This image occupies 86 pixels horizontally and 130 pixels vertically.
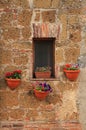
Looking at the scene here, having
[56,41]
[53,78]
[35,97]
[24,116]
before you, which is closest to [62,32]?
[56,41]

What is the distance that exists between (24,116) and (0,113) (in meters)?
0.48

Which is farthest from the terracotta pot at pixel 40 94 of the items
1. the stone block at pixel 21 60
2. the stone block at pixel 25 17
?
the stone block at pixel 25 17

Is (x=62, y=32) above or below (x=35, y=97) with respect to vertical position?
above

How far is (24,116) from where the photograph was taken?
212 inches

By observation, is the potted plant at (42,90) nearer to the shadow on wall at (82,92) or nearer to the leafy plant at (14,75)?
the leafy plant at (14,75)

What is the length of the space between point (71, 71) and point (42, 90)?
0.67 meters

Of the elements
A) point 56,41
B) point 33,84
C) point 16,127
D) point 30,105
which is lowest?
point 16,127

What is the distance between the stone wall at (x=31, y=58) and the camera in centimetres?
529

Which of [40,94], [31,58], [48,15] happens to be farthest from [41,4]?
[40,94]

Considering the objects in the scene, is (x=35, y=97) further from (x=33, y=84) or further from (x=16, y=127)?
(x=16, y=127)

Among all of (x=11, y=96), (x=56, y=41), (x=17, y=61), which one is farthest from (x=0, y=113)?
(x=56, y=41)

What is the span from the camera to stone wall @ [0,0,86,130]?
17.3 ft

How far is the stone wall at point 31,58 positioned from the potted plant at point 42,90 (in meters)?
0.15

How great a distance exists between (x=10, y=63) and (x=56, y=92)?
1.08m
